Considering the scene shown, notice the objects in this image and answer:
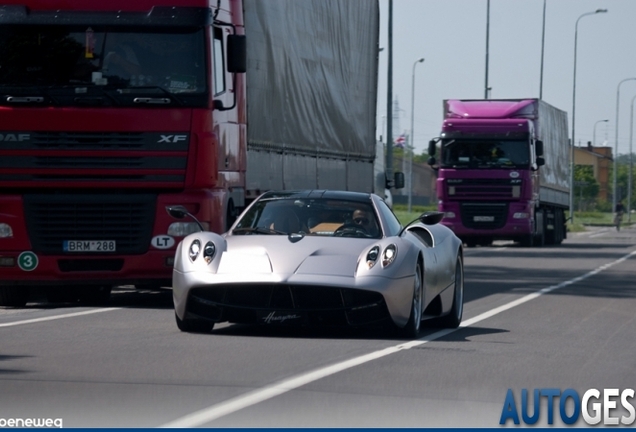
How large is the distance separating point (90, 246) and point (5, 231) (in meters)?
0.88

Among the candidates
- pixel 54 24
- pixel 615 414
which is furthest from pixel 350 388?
pixel 54 24

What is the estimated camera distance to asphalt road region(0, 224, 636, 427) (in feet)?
24.5

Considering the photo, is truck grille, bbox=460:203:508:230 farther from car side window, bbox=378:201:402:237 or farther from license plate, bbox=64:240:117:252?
car side window, bbox=378:201:402:237

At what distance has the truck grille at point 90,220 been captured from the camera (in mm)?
14938

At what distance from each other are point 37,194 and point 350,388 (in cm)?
736

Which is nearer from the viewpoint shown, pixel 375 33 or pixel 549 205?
pixel 375 33

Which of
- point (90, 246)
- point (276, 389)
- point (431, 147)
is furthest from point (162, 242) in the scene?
point (431, 147)

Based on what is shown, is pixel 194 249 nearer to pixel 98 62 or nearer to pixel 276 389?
pixel 276 389

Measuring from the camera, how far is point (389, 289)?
11.2 metres

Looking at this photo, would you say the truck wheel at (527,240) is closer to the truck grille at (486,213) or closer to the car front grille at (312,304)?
the truck grille at (486,213)

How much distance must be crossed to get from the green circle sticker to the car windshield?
3195 mm

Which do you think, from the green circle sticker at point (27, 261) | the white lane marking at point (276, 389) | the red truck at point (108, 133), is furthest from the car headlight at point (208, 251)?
the green circle sticker at point (27, 261)

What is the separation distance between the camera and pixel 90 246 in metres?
15.0

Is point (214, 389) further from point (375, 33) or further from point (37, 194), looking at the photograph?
point (375, 33)
